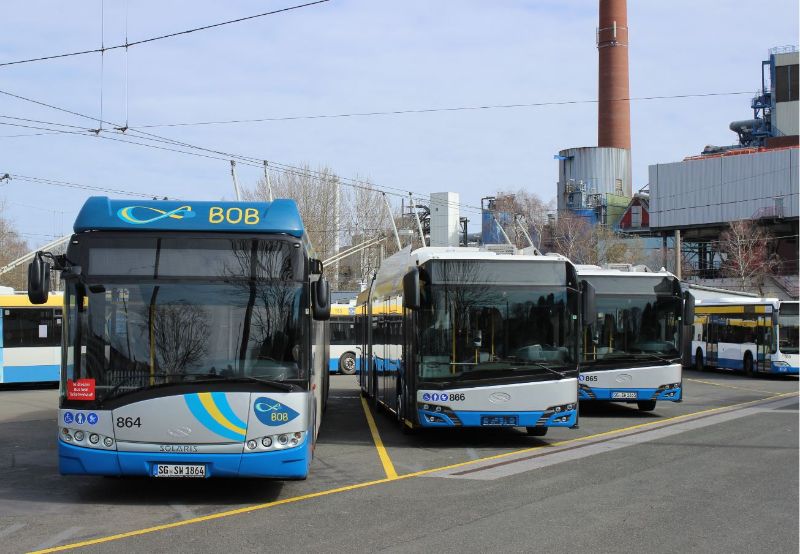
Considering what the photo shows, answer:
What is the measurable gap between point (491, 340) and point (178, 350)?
18.7 feet

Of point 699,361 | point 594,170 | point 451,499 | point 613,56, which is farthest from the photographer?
point 594,170

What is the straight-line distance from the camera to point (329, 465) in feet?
39.5

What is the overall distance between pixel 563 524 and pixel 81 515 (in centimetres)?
428

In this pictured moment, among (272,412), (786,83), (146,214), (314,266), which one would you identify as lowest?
(272,412)

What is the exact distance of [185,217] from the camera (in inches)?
366

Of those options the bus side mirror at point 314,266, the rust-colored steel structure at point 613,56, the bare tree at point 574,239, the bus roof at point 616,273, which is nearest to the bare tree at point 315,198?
the bare tree at point 574,239

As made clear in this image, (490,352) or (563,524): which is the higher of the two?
(490,352)

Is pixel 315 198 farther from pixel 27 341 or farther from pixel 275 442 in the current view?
pixel 275 442

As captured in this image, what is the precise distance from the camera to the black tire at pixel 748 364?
34.0 meters

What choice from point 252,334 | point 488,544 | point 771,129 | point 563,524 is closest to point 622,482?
point 563,524

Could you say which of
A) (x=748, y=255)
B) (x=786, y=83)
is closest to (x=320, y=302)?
(x=748, y=255)

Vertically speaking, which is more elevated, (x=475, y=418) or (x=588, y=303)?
(x=588, y=303)

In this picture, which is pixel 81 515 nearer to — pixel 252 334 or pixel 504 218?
pixel 252 334

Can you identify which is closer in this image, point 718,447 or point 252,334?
point 252,334
